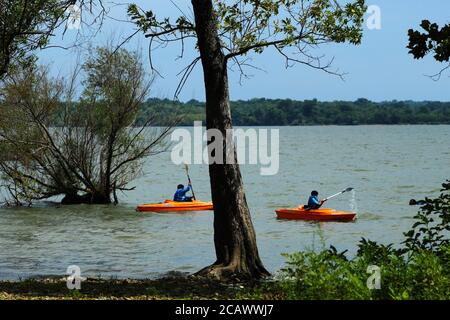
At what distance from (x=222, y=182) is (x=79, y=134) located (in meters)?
22.8

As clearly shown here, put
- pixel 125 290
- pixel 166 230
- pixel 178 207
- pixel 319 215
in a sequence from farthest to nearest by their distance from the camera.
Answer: pixel 178 207, pixel 319 215, pixel 166 230, pixel 125 290

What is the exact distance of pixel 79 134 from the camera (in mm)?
35281

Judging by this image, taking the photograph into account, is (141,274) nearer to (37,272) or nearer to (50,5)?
(37,272)

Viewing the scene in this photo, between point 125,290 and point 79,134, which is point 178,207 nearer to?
point 79,134

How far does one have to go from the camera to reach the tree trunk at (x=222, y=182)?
13.2 meters

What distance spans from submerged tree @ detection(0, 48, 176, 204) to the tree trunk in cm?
2008

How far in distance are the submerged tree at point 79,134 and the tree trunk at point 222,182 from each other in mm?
20076

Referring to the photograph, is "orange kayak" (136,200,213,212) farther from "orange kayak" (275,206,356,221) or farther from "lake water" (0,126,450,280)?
"orange kayak" (275,206,356,221)

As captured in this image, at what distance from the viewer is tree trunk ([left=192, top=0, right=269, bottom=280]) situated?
13.2 m

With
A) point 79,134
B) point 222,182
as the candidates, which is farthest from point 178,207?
point 222,182

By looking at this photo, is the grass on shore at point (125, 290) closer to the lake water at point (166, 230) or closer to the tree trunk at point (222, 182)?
the tree trunk at point (222, 182)

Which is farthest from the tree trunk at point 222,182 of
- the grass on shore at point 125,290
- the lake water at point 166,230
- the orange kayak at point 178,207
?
the orange kayak at point 178,207
